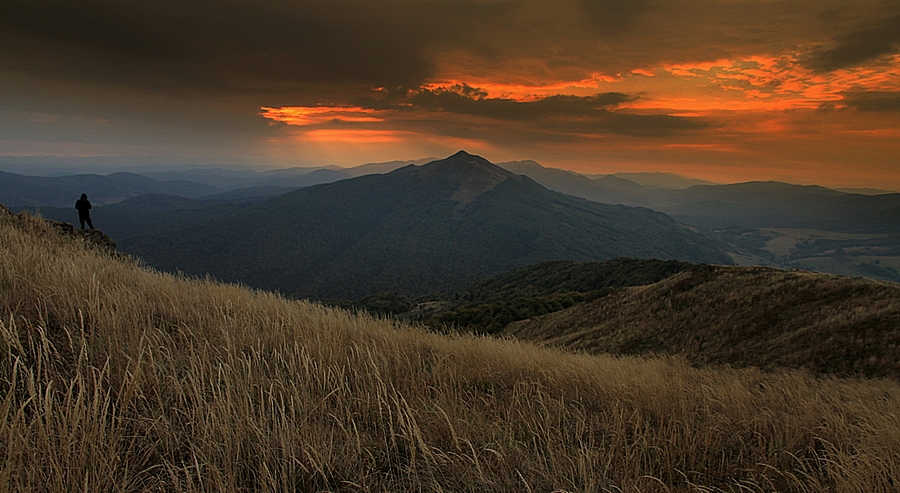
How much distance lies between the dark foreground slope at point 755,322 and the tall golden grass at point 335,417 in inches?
412

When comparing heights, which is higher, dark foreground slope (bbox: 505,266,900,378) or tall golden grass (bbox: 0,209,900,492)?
tall golden grass (bbox: 0,209,900,492)

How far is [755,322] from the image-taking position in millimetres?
17234

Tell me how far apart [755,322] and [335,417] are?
20.7 meters

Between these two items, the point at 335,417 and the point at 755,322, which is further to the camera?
the point at 755,322

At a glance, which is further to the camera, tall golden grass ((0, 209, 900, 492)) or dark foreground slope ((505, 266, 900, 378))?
dark foreground slope ((505, 266, 900, 378))

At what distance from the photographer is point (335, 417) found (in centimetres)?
262

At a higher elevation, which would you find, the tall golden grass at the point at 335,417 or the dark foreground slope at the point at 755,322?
the tall golden grass at the point at 335,417

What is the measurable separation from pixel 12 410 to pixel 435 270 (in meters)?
188

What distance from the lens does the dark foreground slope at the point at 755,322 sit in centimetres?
1241

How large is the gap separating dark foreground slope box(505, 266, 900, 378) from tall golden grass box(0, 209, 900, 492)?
10.5m

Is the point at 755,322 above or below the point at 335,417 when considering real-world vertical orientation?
below

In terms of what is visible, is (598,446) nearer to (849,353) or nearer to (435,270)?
(849,353)

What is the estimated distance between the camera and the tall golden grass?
202 cm

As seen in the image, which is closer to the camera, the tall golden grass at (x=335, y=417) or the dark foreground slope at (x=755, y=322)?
the tall golden grass at (x=335, y=417)
